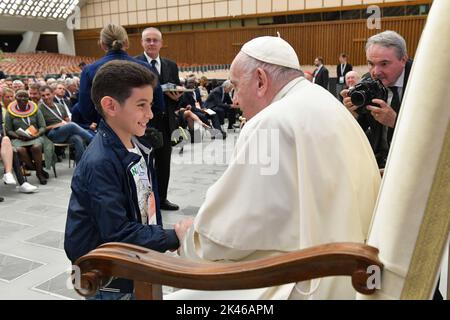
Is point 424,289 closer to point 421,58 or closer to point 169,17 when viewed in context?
point 421,58

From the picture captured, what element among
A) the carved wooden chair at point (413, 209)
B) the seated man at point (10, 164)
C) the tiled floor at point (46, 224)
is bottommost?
the tiled floor at point (46, 224)

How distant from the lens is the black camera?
2264 mm

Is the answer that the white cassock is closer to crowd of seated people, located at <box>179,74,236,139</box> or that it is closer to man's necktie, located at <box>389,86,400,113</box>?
man's necktie, located at <box>389,86,400,113</box>

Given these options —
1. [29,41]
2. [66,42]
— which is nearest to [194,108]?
[66,42]

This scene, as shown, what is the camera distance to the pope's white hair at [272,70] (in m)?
1.48

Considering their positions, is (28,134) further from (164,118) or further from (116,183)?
(116,183)

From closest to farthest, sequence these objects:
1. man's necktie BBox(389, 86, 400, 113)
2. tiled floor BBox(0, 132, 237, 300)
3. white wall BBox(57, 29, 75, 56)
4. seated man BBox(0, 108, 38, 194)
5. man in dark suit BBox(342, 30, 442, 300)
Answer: man in dark suit BBox(342, 30, 442, 300)
man's necktie BBox(389, 86, 400, 113)
tiled floor BBox(0, 132, 237, 300)
seated man BBox(0, 108, 38, 194)
white wall BBox(57, 29, 75, 56)

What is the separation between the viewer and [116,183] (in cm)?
138

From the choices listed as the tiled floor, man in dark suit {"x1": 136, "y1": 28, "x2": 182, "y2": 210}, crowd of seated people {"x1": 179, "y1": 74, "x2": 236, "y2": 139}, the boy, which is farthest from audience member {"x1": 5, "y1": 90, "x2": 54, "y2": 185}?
the boy

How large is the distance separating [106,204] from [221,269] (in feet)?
1.64

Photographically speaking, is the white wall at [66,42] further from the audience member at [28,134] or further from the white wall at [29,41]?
the audience member at [28,134]

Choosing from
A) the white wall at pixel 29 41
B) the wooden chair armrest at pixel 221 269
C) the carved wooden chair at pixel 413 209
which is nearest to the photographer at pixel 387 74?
the carved wooden chair at pixel 413 209

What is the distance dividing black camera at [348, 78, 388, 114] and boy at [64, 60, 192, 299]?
48.1 inches

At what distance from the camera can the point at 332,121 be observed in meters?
1.30
